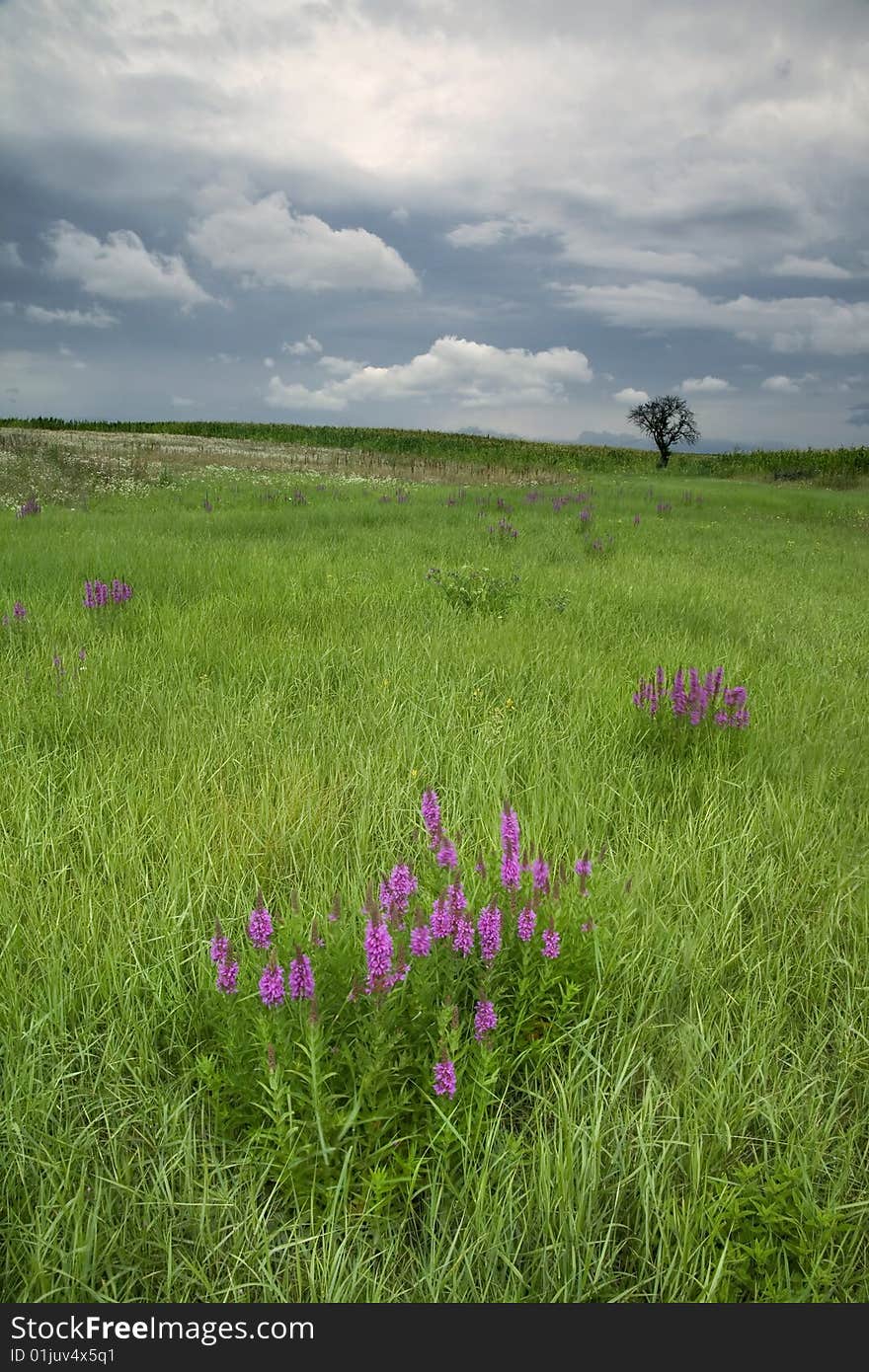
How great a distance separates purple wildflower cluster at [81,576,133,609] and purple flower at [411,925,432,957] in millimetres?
4668

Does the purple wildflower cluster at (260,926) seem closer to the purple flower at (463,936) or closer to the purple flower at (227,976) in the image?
the purple flower at (227,976)

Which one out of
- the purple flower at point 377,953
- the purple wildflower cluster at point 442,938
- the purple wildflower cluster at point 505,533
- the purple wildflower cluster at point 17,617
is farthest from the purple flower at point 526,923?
the purple wildflower cluster at point 505,533

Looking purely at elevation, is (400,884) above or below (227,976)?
above

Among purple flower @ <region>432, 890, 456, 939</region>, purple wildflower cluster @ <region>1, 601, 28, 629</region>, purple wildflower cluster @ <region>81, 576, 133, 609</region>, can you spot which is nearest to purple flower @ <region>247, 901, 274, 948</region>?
purple flower @ <region>432, 890, 456, 939</region>

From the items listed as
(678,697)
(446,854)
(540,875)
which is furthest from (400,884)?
(678,697)

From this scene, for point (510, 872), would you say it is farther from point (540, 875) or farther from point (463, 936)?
point (463, 936)

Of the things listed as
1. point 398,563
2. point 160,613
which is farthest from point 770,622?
point 160,613

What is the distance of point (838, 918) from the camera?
231 cm

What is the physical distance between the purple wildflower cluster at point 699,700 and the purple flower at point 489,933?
7.18 feet

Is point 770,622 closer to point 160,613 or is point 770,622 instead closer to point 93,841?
point 160,613

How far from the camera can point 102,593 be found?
215 inches

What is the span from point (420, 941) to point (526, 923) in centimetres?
31

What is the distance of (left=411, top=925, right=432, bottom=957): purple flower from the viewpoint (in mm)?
1620

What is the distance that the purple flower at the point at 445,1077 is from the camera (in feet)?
4.83
